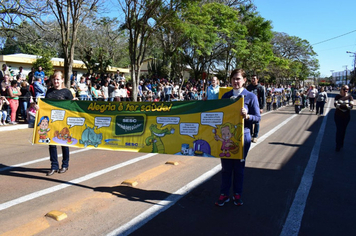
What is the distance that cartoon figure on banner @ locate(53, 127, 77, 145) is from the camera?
575 cm

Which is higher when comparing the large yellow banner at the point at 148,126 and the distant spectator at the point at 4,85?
the distant spectator at the point at 4,85

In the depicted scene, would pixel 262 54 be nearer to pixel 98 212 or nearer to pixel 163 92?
pixel 163 92

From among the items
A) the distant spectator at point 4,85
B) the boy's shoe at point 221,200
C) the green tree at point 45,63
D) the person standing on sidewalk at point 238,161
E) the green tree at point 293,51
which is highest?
the green tree at point 293,51

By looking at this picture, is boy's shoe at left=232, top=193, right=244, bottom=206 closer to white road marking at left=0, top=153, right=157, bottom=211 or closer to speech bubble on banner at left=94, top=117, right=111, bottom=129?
speech bubble on banner at left=94, top=117, right=111, bottom=129

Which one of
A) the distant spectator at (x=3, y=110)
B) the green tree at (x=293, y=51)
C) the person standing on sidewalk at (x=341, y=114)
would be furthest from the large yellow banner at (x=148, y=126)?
the green tree at (x=293, y=51)

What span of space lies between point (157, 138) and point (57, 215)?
6.25ft

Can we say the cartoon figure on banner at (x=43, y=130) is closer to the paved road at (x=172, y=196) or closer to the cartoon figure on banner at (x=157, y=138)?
the paved road at (x=172, y=196)

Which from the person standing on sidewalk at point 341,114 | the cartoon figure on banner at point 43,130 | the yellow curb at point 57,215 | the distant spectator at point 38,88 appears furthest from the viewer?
the distant spectator at point 38,88

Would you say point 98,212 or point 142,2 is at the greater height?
point 142,2

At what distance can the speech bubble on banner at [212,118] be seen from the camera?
4594mm

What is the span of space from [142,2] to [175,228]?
16.5 m

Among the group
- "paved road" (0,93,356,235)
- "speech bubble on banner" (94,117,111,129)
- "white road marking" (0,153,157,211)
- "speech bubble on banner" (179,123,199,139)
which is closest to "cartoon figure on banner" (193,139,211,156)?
"speech bubble on banner" (179,123,199,139)

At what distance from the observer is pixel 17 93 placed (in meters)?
13.1

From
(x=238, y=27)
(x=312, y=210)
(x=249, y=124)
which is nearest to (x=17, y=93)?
(x=249, y=124)
